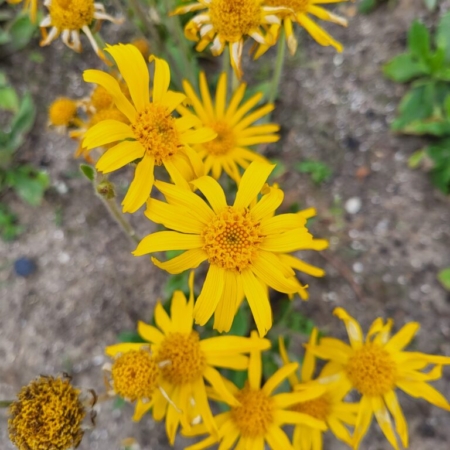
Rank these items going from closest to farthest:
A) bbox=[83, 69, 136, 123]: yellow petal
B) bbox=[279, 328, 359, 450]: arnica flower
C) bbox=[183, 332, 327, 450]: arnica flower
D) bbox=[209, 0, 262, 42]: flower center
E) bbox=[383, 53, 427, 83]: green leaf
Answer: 1. bbox=[83, 69, 136, 123]: yellow petal
2. bbox=[209, 0, 262, 42]: flower center
3. bbox=[183, 332, 327, 450]: arnica flower
4. bbox=[279, 328, 359, 450]: arnica flower
5. bbox=[383, 53, 427, 83]: green leaf

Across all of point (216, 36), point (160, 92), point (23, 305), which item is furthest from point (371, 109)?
point (23, 305)

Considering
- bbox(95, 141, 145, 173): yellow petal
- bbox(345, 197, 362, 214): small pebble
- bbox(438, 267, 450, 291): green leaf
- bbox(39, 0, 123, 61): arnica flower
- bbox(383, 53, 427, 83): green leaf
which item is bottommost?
bbox(438, 267, 450, 291): green leaf

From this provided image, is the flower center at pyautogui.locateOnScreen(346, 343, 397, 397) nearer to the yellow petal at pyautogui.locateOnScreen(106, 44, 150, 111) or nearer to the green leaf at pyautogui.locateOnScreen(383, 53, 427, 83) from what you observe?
the yellow petal at pyautogui.locateOnScreen(106, 44, 150, 111)

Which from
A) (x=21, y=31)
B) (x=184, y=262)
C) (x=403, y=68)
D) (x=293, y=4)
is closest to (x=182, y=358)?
(x=184, y=262)

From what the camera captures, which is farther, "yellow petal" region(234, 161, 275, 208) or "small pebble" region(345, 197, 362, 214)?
"small pebble" region(345, 197, 362, 214)

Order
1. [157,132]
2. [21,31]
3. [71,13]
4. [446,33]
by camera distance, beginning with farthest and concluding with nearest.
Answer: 1. [21,31]
2. [446,33]
3. [71,13]
4. [157,132]

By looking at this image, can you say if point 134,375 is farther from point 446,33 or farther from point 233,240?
point 446,33

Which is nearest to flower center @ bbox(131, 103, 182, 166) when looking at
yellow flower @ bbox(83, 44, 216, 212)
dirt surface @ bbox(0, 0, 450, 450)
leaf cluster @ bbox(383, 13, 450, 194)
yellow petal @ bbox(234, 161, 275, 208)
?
yellow flower @ bbox(83, 44, 216, 212)
